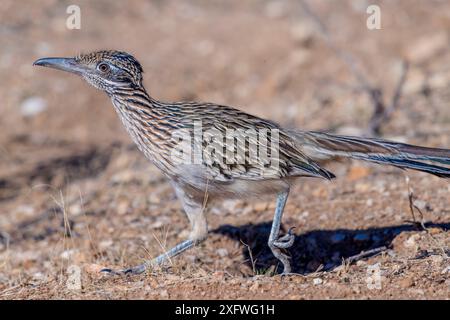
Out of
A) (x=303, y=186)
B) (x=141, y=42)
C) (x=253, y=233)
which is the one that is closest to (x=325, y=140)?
(x=253, y=233)

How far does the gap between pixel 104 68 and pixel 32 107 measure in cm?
527

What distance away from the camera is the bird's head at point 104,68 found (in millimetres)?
5824

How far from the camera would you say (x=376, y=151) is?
572cm

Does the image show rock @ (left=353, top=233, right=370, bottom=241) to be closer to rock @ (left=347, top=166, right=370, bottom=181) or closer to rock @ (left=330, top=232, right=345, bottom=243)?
rock @ (left=330, top=232, right=345, bottom=243)

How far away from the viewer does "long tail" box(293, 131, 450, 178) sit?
5535 mm

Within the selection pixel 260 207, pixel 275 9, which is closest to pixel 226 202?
pixel 260 207

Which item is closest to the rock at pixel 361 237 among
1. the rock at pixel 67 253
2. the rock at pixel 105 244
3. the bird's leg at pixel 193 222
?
the bird's leg at pixel 193 222

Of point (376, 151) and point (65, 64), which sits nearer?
point (376, 151)

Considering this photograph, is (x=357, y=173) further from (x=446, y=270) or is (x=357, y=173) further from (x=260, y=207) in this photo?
(x=446, y=270)

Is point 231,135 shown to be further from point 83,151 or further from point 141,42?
point 141,42

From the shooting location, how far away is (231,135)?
224 inches

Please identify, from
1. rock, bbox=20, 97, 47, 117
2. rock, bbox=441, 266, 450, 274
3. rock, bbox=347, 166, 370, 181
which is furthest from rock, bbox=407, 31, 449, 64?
rock, bbox=441, 266, 450, 274

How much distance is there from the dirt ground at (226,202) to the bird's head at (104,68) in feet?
3.29

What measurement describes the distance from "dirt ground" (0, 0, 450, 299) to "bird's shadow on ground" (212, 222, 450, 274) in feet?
0.04
